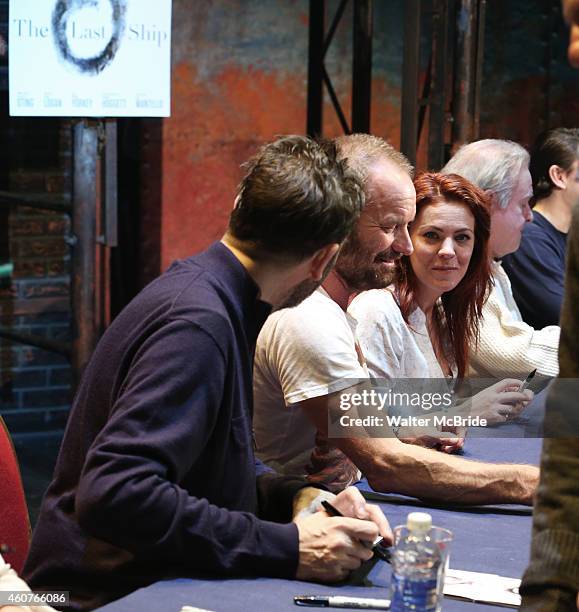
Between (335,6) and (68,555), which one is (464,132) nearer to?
(335,6)

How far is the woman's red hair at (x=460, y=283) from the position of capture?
289 centimetres

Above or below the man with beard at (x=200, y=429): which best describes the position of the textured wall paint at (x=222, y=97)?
above

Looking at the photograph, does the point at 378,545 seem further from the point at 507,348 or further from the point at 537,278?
the point at 537,278

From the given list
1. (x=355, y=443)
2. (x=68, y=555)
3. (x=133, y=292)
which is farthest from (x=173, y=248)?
(x=68, y=555)

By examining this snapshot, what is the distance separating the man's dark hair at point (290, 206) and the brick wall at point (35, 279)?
3542 mm

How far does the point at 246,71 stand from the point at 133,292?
4.10ft

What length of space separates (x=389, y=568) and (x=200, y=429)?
396 mm

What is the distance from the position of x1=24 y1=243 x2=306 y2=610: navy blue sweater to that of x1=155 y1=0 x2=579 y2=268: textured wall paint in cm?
385

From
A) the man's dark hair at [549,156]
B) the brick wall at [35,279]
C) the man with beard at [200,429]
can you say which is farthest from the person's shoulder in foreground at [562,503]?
the brick wall at [35,279]

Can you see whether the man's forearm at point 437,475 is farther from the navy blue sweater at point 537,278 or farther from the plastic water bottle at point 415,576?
the navy blue sweater at point 537,278

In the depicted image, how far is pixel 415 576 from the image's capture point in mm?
1457

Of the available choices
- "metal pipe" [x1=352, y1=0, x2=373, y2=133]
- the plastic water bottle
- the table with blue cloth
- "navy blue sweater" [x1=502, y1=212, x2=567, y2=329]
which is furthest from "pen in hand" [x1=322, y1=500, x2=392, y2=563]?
"metal pipe" [x1=352, y1=0, x2=373, y2=133]

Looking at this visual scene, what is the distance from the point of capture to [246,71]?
18.6 feet

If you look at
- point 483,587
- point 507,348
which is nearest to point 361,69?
point 507,348
